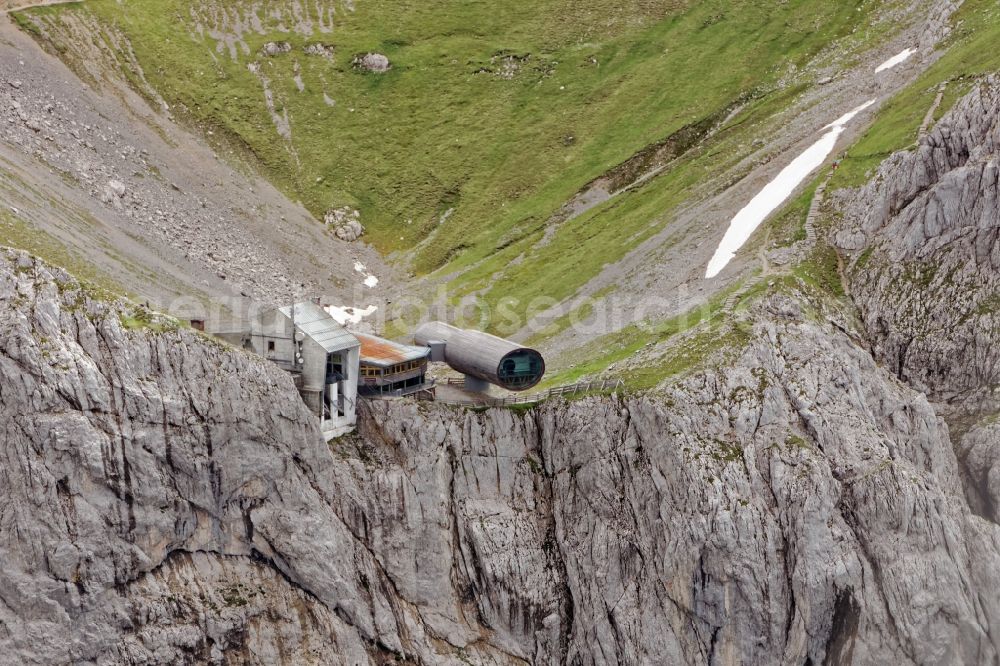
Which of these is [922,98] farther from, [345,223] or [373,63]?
[373,63]

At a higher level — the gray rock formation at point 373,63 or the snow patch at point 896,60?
the gray rock formation at point 373,63

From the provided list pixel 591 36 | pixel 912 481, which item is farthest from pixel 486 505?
pixel 591 36

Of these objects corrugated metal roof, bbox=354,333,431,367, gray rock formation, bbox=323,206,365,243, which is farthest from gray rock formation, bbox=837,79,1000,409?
gray rock formation, bbox=323,206,365,243

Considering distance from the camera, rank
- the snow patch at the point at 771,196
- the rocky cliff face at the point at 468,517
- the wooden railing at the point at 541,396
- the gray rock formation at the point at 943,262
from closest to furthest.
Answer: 1. the rocky cliff face at the point at 468,517
2. the wooden railing at the point at 541,396
3. the gray rock formation at the point at 943,262
4. the snow patch at the point at 771,196

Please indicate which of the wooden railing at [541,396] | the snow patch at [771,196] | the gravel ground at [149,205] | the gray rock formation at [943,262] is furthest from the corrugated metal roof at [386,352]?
the gray rock formation at [943,262]

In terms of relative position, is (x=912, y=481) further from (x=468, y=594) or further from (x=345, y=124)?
(x=345, y=124)

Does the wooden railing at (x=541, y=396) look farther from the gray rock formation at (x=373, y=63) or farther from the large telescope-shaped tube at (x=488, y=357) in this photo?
the gray rock formation at (x=373, y=63)
